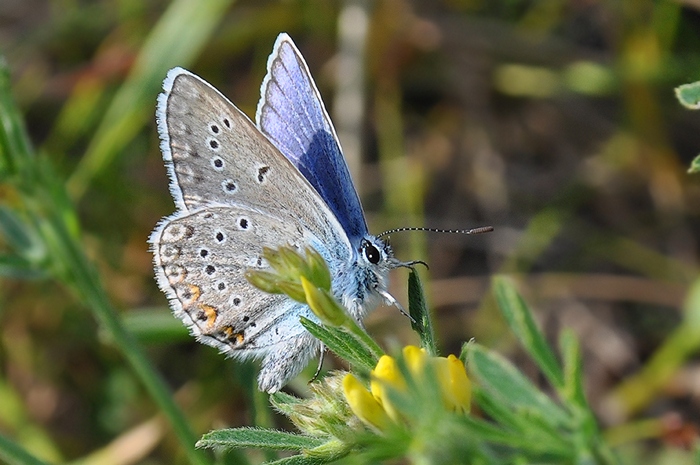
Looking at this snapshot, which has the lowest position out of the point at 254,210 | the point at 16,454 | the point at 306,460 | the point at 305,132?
the point at 16,454

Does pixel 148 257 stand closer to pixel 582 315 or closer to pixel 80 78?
pixel 80 78

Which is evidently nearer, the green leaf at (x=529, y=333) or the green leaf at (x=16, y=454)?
the green leaf at (x=529, y=333)

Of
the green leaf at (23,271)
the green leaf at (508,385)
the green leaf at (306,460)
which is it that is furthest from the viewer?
the green leaf at (23,271)

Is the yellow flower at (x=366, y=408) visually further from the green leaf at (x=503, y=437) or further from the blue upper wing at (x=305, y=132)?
the blue upper wing at (x=305, y=132)

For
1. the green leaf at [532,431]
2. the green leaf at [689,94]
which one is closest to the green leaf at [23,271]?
the green leaf at [532,431]

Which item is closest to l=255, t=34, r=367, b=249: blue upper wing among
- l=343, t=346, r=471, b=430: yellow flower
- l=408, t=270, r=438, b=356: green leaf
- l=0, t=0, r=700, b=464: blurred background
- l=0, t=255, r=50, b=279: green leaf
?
l=408, t=270, r=438, b=356: green leaf

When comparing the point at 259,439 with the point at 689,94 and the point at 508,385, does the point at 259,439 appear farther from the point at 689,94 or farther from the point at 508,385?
the point at 689,94

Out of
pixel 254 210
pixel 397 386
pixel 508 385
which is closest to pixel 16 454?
pixel 254 210
